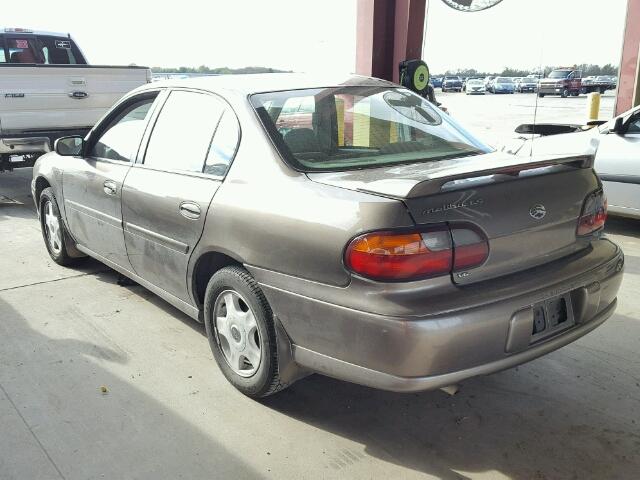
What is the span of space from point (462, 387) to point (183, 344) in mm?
1723

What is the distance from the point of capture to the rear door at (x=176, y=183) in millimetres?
3172

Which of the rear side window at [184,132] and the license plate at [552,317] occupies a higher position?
the rear side window at [184,132]

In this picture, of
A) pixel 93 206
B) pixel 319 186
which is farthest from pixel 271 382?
pixel 93 206

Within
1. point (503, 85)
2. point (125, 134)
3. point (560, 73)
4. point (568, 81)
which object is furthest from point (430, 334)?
point (503, 85)

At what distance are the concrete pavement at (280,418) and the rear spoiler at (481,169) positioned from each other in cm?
120

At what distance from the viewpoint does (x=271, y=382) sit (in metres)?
2.89

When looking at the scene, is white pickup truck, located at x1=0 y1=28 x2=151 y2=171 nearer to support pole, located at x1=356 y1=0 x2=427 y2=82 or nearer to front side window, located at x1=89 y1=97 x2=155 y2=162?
support pole, located at x1=356 y1=0 x2=427 y2=82

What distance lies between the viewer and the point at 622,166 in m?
6.05

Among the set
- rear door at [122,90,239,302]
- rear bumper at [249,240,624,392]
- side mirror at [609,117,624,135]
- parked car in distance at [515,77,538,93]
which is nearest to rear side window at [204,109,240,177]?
rear door at [122,90,239,302]

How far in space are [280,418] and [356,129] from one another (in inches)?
63.3

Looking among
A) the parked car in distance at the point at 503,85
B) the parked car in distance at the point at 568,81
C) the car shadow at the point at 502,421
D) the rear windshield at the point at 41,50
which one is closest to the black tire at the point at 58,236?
the car shadow at the point at 502,421

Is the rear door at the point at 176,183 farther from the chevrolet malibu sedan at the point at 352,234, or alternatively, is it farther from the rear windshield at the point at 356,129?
the rear windshield at the point at 356,129

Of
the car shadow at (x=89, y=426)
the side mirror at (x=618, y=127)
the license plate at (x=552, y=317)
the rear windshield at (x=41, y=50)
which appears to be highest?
the rear windshield at (x=41, y=50)

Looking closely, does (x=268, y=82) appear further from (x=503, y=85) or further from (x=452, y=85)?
(x=452, y=85)
